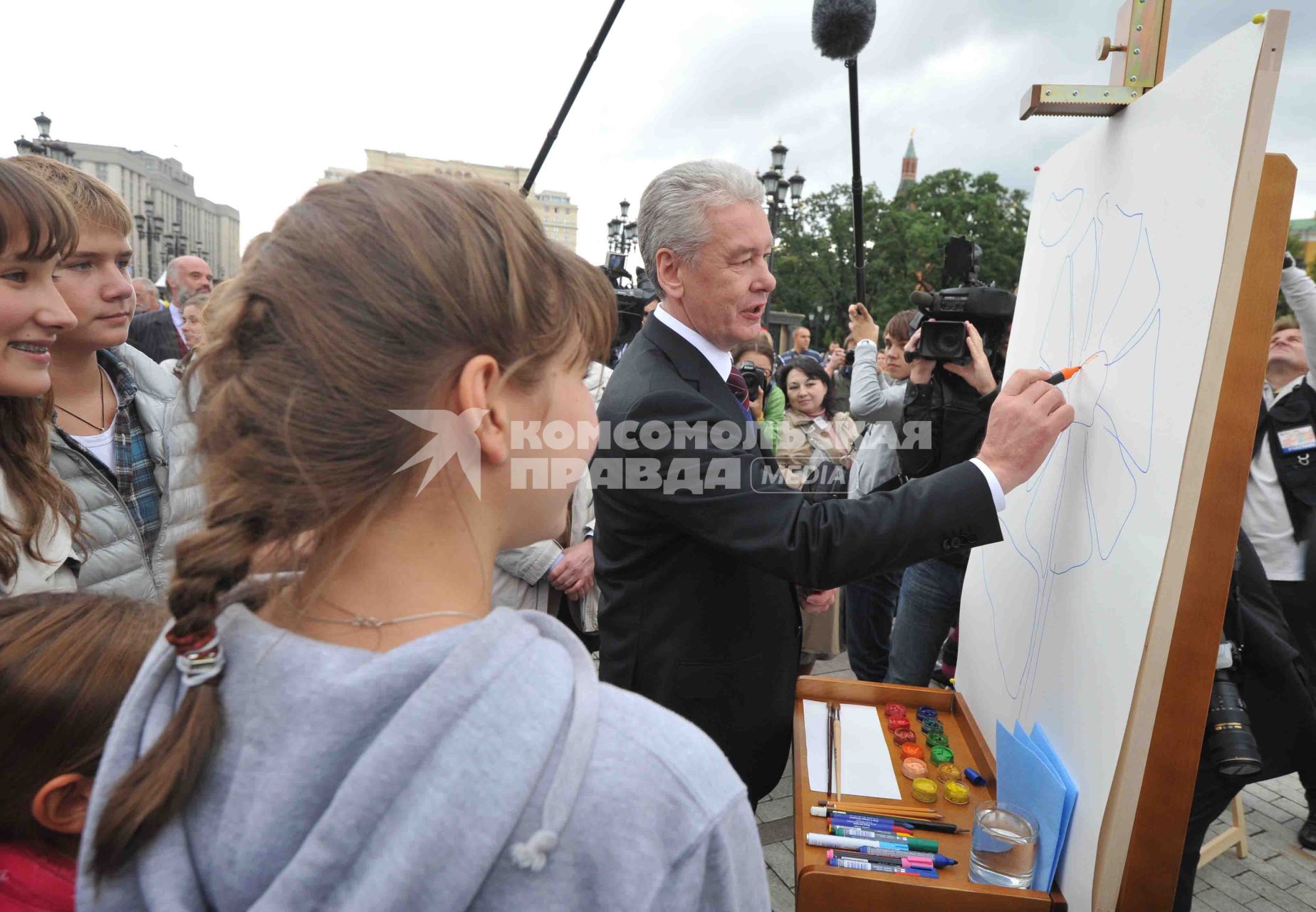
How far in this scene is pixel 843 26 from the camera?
244 centimetres

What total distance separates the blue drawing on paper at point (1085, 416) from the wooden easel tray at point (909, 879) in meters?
0.22

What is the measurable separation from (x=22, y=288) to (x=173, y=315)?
14.6ft

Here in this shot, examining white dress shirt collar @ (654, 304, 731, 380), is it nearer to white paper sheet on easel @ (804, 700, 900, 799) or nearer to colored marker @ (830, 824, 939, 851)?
white paper sheet on easel @ (804, 700, 900, 799)

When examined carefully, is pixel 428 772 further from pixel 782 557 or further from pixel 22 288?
pixel 22 288

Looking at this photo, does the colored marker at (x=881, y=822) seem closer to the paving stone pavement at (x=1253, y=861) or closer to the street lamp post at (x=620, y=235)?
the paving stone pavement at (x=1253, y=861)

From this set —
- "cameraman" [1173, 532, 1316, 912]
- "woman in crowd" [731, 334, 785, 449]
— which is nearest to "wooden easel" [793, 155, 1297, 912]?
"cameraman" [1173, 532, 1316, 912]

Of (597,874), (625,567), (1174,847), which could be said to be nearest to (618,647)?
(625,567)

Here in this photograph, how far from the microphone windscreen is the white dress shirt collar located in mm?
1175

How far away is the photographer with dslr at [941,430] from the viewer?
2.12 meters

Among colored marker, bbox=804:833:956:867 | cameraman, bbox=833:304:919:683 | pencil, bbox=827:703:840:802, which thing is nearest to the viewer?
colored marker, bbox=804:833:956:867

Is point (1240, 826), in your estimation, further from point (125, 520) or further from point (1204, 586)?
point (125, 520)

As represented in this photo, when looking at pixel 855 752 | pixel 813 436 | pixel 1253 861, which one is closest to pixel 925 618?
pixel 855 752

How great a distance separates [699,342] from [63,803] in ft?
4.61

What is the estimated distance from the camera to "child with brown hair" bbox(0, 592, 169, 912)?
842mm
